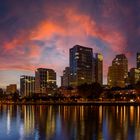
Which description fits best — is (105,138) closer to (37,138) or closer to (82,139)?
(82,139)

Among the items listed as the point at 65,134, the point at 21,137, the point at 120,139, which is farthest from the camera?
the point at 65,134

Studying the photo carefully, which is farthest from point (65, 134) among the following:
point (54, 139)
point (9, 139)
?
point (9, 139)

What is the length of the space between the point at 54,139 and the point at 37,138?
5.46 ft

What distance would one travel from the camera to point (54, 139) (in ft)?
117

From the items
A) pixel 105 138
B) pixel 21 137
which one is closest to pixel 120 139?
pixel 105 138

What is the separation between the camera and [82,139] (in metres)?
34.3

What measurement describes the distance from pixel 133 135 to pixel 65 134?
7.34 meters

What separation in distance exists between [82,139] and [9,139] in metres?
7.19

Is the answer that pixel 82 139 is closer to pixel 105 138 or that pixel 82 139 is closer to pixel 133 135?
pixel 105 138

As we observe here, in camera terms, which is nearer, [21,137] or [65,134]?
[21,137]

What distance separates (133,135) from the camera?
37.4 metres

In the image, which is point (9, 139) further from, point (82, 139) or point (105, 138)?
point (105, 138)

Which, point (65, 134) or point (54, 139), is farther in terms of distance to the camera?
point (65, 134)

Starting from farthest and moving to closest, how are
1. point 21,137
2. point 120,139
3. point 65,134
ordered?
point 65,134, point 21,137, point 120,139
